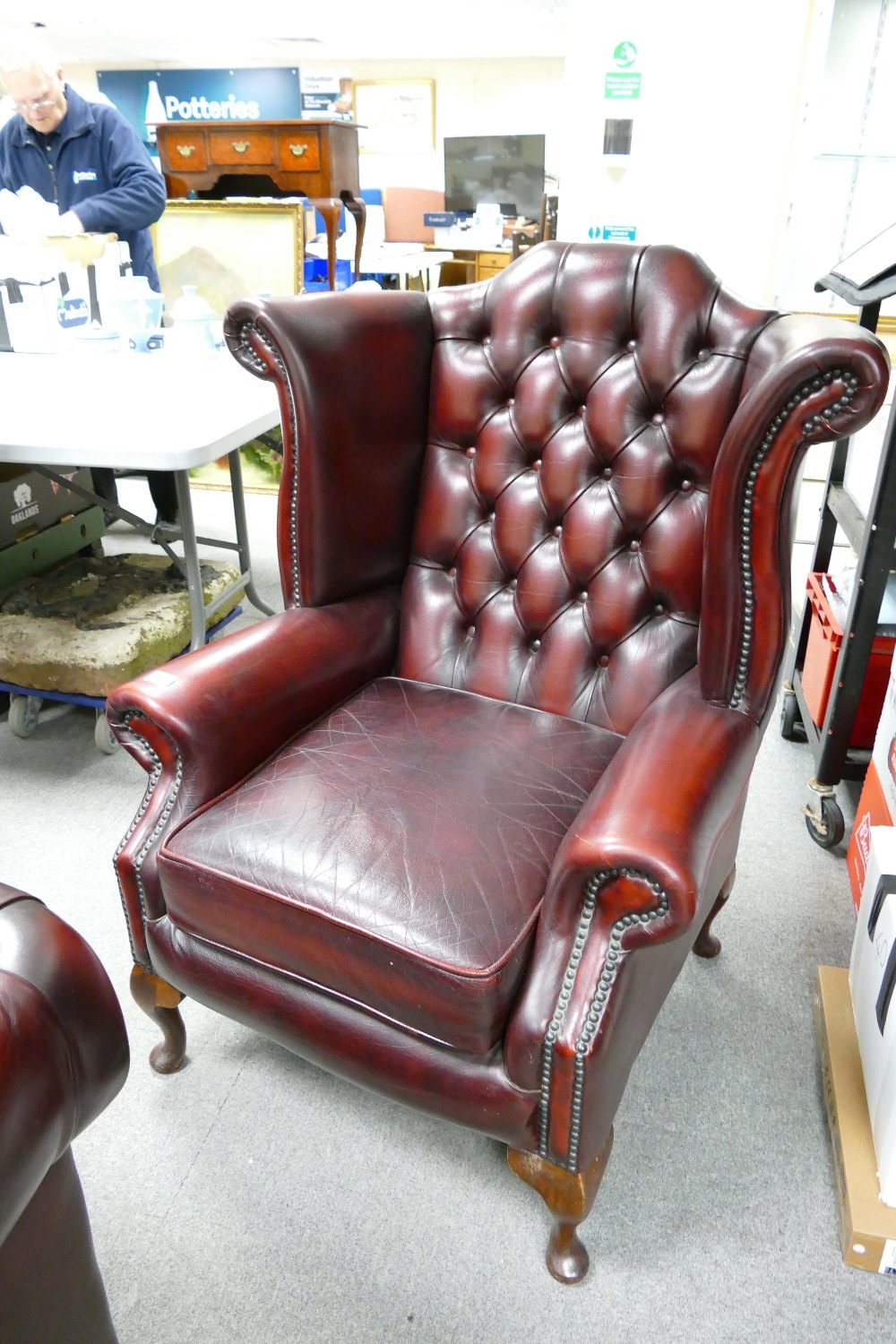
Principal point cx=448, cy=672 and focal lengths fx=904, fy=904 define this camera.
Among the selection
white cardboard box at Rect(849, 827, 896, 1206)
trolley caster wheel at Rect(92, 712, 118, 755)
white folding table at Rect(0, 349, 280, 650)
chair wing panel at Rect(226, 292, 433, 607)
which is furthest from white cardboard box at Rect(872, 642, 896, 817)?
trolley caster wheel at Rect(92, 712, 118, 755)

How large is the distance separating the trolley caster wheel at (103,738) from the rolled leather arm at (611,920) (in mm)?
1426

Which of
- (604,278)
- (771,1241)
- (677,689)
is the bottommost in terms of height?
(771,1241)

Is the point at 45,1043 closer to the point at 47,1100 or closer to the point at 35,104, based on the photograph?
the point at 47,1100

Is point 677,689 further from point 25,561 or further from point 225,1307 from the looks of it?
point 25,561

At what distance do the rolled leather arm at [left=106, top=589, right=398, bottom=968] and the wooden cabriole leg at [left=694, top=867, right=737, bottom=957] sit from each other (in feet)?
2.40

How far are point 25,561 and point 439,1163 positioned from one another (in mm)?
1948

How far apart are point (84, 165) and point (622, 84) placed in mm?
1899

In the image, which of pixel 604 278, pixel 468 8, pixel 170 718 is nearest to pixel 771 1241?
pixel 170 718

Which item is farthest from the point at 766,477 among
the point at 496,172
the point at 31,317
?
the point at 496,172

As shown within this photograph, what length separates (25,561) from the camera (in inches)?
97.3

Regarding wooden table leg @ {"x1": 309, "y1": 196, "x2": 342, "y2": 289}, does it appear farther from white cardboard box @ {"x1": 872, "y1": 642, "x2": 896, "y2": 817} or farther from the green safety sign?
white cardboard box @ {"x1": 872, "y1": 642, "x2": 896, "y2": 817}

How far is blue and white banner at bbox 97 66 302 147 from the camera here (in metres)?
10.4

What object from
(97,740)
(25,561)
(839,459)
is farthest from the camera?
(25,561)

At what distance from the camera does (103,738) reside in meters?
2.12
